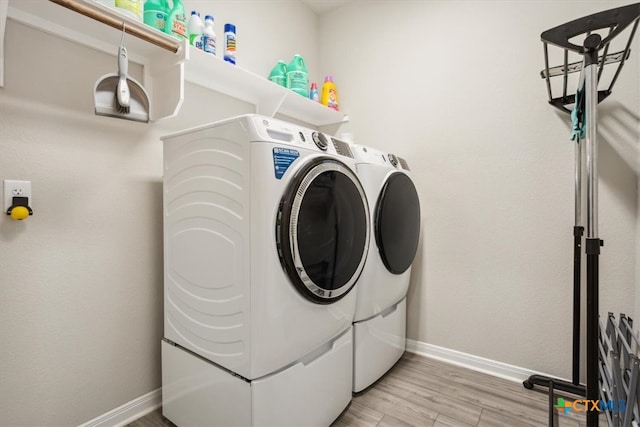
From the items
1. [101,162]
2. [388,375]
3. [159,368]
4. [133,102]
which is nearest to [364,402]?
[388,375]

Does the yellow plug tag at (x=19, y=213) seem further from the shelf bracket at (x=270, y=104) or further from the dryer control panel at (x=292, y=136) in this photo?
the shelf bracket at (x=270, y=104)

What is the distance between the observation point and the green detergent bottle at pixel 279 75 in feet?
7.38

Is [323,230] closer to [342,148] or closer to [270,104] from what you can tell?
[342,148]

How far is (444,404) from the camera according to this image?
168 cm

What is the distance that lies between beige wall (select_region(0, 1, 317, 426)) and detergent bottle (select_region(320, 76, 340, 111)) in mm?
1276

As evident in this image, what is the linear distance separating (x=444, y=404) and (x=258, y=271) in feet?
4.32

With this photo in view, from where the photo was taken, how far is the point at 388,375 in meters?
1.98

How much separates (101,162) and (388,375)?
6.49 ft

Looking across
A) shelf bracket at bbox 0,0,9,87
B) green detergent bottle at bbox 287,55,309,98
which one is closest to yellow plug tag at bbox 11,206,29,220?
shelf bracket at bbox 0,0,9,87

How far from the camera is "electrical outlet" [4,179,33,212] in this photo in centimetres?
119

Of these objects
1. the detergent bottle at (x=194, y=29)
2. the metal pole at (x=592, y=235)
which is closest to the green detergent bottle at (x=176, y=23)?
the detergent bottle at (x=194, y=29)

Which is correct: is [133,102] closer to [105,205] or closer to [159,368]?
[105,205]

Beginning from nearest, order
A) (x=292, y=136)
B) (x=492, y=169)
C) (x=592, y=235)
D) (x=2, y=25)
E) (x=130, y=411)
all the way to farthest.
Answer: (x=592, y=235)
(x=2, y=25)
(x=292, y=136)
(x=130, y=411)
(x=492, y=169)

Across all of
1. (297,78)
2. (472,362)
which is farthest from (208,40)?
(472,362)
